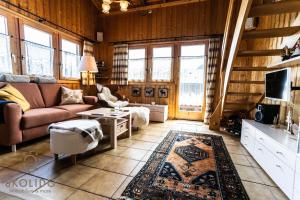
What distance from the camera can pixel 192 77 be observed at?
176 inches

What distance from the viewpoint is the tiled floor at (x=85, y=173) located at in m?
1.41

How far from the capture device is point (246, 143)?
249 cm

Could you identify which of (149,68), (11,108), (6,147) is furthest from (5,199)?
(149,68)

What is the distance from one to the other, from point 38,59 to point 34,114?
1765 mm

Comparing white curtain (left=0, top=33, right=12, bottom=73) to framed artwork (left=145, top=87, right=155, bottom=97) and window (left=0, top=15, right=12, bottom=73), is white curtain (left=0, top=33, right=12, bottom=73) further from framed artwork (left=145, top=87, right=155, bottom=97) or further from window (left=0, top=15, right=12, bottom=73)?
framed artwork (left=145, top=87, right=155, bottom=97)

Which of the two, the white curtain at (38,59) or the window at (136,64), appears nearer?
the white curtain at (38,59)

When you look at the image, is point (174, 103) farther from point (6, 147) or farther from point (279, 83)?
point (6, 147)

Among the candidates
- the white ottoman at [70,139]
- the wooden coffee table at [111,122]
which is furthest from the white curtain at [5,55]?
the white ottoman at [70,139]

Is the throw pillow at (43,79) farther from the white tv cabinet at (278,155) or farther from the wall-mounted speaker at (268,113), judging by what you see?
the wall-mounted speaker at (268,113)

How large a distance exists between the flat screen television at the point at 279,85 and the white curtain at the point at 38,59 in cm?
442

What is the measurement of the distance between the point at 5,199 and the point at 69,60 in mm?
3734

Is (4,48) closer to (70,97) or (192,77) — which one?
(70,97)

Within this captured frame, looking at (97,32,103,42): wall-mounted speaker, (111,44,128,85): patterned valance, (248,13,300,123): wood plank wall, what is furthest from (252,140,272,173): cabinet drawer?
(97,32,103,42): wall-mounted speaker

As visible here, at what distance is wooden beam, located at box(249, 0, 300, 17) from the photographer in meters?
1.46
